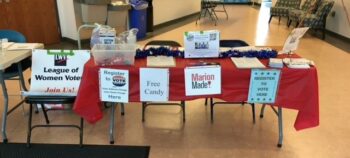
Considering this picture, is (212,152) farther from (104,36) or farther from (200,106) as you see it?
(104,36)

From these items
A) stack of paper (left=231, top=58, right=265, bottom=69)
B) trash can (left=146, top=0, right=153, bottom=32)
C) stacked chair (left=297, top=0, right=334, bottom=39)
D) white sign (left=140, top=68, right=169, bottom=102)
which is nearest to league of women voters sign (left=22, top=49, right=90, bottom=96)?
white sign (left=140, top=68, right=169, bottom=102)

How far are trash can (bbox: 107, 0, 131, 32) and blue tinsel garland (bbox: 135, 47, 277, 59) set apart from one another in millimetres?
3367

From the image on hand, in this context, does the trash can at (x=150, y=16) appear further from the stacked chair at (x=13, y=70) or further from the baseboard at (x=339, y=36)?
the baseboard at (x=339, y=36)

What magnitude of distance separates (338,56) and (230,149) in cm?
374

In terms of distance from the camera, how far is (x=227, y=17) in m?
9.54

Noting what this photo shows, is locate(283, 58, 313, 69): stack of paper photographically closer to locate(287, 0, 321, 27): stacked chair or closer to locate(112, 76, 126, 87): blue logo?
locate(112, 76, 126, 87): blue logo

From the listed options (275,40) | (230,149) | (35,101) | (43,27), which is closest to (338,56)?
(275,40)

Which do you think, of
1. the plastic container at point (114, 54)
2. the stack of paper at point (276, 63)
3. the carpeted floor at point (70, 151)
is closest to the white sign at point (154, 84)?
the plastic container at point (114, 54)

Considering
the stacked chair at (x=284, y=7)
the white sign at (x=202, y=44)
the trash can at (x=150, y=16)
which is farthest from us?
the stacked chair at (x=284, y=7)

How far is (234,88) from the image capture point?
7.40 feet

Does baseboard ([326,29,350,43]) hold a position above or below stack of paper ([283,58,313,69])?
below

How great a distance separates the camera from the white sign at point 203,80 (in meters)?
2.18

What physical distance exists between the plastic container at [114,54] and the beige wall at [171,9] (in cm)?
487

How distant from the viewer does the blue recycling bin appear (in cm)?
600
